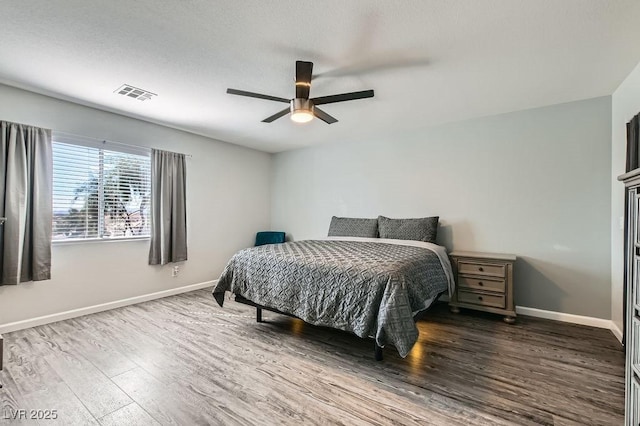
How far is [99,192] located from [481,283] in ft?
15.0

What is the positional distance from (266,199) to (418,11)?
4.41m

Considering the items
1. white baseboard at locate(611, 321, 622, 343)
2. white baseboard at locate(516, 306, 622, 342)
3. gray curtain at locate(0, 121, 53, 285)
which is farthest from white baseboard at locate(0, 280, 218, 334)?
white baseboard at locate(611, 321, 622, 343)

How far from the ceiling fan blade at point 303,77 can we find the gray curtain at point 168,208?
2541 millimetres

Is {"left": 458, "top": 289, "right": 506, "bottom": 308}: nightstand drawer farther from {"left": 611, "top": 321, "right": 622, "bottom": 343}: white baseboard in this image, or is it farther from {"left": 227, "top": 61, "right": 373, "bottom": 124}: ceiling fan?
{"left": 227, "top": 61, "right": 373, "bottom": 124}: ceiling fan

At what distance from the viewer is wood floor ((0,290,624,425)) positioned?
1.67 metres

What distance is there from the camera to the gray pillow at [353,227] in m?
4.06

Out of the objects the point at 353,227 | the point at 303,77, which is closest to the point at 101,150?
the point at 303,77

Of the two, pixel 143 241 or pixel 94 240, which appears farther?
pixel 143 241

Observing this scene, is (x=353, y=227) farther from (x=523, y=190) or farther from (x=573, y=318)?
(x=573, y=318)

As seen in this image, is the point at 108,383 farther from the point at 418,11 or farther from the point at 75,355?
the point at 418,11

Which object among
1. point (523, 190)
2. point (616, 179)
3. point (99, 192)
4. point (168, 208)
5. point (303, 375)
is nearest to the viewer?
point (303, 375)

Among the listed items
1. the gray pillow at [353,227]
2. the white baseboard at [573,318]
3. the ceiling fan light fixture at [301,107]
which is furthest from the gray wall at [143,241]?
the white baseboard at [573,318]

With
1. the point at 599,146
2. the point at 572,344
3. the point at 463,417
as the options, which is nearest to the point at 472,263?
the point at 572,344

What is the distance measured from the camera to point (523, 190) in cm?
335
